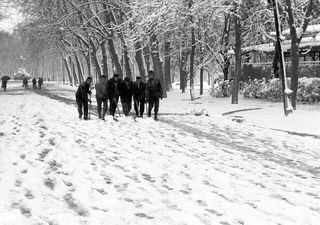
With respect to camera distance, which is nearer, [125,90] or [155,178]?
[155,178]

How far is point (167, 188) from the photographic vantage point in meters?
6.10

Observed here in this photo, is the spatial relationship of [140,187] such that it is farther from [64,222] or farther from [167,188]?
[64,222]

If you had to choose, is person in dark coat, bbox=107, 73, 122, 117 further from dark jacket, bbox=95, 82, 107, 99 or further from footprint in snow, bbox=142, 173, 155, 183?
footprint in snow, bbox=142, 173, 155, 183

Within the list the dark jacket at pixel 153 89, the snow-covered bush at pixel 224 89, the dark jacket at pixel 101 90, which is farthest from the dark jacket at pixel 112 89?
the snow-covered bush at pixel 224 89

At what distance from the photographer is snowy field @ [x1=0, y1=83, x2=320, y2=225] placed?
4.96 m

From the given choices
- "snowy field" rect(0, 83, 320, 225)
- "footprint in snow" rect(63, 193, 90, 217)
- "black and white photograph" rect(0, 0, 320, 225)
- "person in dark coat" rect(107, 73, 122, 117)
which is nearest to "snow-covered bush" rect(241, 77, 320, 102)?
"black and white photograph" rect(0, 0, 320, 225)

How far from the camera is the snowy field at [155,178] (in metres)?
4.96

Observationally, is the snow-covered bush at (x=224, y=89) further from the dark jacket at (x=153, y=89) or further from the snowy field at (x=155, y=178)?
the snowy field at (x=155, y=178)

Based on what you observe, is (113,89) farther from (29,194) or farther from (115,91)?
(29,194)

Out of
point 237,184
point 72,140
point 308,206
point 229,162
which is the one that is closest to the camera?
point 308,206

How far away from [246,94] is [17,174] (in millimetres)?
21279

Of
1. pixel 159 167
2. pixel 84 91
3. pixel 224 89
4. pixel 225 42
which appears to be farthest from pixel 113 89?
pixel 225 42

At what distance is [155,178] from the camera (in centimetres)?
666

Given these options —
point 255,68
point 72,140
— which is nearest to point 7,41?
point 255,68
